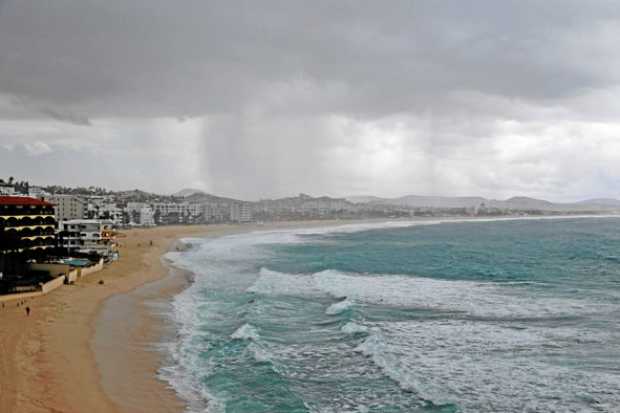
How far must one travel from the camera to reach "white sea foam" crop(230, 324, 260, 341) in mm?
23625

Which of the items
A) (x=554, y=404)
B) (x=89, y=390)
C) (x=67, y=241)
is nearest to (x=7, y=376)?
(x=89, y=390)

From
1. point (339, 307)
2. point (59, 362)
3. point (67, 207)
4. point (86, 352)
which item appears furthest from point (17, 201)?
point (67, 207)

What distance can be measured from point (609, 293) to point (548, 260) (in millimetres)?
21155

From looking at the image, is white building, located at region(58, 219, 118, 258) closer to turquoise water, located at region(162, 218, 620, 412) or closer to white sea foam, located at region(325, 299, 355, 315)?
turquoise water, located at region(162, 218, 620, 412)

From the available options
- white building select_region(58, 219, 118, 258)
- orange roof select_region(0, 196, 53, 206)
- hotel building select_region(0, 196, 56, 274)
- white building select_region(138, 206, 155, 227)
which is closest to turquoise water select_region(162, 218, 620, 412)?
hotel building select_region(0, 196, 56, 274)

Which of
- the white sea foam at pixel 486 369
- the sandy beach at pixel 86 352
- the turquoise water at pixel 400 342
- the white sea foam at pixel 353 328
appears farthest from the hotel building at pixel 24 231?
the white sea foam at pixel 486 369

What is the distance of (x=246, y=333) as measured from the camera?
24188mm

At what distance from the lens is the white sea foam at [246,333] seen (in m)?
23.6

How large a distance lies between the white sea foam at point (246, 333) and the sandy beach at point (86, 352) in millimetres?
3157

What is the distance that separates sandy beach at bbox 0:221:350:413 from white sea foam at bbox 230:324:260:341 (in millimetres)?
3157

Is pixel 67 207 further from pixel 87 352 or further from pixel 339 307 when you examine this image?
pixel 87 352

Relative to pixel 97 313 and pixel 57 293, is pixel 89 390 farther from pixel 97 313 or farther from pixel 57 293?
pixel 57 293

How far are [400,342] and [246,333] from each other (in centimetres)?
623

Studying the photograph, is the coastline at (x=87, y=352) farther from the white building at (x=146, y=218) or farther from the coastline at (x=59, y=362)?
the white building at (x=146, y=218)
